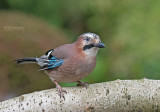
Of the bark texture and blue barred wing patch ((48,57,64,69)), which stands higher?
blue barred wing patch ((48,57,64,69))

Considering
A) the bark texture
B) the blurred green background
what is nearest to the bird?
the bark texture

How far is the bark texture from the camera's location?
114 inches

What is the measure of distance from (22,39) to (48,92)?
126 inches

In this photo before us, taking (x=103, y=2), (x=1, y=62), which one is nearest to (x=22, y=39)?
(x=1, y=62)

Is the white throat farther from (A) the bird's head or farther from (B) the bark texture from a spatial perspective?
(B) the bark texture

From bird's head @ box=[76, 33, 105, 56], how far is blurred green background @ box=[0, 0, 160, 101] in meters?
2.11

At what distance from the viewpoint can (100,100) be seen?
9.86ft

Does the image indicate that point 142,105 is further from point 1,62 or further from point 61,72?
point 1,62

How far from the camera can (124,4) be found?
786 cm

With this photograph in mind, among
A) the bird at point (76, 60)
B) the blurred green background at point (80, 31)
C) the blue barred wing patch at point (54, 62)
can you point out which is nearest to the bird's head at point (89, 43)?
the bird at point (76, 60)

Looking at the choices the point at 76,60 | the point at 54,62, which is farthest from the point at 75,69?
the point at 54,62

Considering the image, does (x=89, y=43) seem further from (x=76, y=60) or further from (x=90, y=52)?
(x=76, y=60)

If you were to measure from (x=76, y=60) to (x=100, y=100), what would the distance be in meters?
0.61

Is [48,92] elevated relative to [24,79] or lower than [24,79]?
lower
